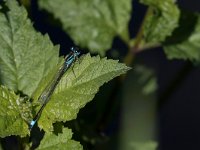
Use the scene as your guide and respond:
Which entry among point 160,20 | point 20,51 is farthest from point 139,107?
point 20,51

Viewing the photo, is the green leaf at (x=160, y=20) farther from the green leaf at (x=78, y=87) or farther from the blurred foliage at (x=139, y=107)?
the green leaf at (x=78, y=87)

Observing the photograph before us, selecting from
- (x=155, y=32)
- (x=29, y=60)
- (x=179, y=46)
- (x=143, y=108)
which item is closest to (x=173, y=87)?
(x=143, y=108)

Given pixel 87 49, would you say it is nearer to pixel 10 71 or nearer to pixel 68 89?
pixel 10 71

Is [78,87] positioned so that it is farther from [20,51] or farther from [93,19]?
[93,19]

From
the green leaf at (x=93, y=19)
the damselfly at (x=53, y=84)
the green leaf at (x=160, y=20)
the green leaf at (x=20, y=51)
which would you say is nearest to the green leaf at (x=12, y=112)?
the damselfly at (x=53, y=84)

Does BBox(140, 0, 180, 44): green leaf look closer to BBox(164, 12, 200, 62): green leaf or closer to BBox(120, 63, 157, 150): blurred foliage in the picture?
BBox(164, 12, 200, 62): green leaf

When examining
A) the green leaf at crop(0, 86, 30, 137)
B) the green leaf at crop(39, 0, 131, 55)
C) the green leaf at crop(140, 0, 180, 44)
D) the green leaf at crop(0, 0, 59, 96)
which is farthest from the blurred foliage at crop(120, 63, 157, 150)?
the green leaf at crop(0, 86, 30, 137)
